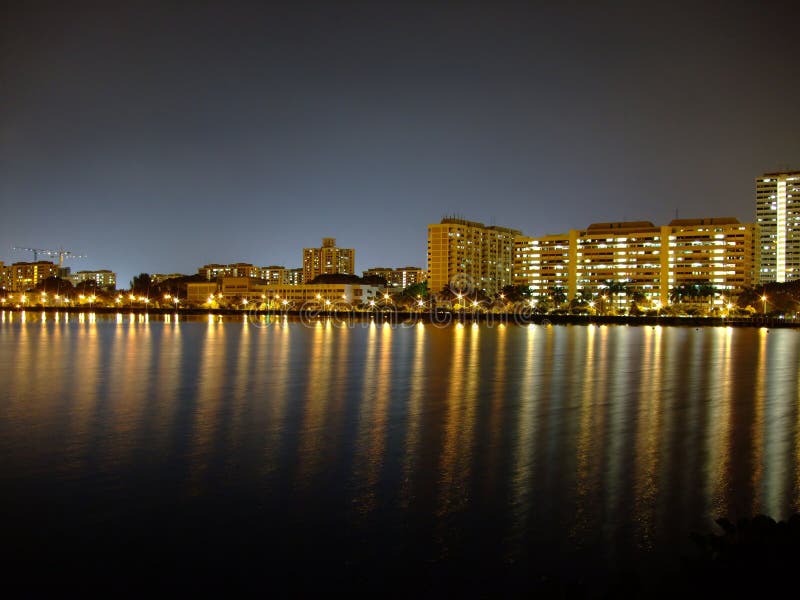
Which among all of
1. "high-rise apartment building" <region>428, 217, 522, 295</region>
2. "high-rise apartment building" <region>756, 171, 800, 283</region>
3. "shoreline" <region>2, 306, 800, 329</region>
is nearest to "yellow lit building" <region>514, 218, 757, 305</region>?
"high-rise apartment building" <region>428, 217, 522, 295</region>

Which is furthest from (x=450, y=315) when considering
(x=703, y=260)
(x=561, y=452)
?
(x=561, y=452)

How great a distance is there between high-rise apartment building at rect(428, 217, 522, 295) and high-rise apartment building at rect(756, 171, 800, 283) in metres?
63.0

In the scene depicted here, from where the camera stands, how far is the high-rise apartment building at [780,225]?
15888 centimetres

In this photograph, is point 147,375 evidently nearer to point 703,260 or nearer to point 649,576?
point 649,576

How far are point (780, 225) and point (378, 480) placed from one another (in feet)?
584

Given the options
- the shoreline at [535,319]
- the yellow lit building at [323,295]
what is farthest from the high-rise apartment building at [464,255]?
the shoreline at [535,319]

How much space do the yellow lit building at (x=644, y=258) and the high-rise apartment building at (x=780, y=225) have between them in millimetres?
37000

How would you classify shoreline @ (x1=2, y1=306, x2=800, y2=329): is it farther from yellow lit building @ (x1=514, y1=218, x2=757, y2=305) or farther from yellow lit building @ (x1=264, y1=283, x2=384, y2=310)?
yellow lit building @ (x1=514, y1=218, x2=757, y2=305)

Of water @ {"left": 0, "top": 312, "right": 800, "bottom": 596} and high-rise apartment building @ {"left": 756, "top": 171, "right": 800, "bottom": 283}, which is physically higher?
high-rise apartment building @ {"left": 756, "top": 171, "right": 800, "bottom": 283}

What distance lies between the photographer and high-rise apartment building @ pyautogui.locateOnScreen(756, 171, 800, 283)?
521ft

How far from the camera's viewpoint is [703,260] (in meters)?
130

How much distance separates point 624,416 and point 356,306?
126 metres

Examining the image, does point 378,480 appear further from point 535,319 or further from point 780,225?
point 780,225

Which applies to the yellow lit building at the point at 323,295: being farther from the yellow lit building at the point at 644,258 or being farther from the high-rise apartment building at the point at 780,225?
the high-rise apartment building at the point at 780,225
